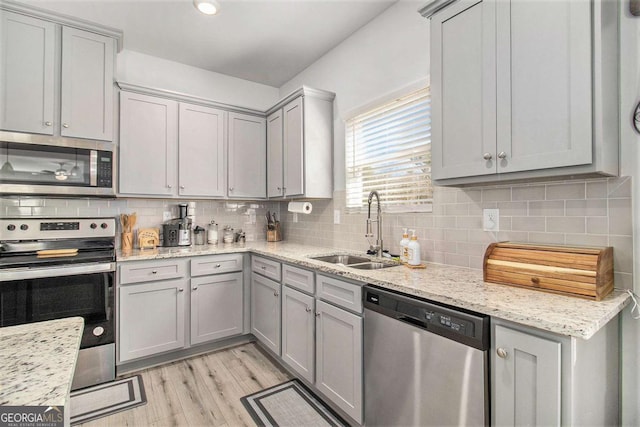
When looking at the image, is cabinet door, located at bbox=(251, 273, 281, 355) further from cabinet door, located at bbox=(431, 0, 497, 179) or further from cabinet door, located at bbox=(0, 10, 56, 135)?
cabinet door, located at bbox=(0, 10, 56, 135)

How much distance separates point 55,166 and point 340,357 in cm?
245

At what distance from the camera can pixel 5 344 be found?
2.45ft

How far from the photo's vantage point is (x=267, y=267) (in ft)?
8.94

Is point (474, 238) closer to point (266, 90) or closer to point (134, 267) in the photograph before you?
point (134, 267)

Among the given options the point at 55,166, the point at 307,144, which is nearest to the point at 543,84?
the point at 307,144

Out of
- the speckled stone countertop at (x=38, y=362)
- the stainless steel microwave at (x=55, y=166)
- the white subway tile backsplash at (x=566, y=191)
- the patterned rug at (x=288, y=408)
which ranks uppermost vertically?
the stainless steel microwave at (x=55, y=166)

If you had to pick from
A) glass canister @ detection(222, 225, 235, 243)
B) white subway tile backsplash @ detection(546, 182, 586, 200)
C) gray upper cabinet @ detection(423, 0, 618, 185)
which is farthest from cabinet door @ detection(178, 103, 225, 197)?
white subway tile backsplash @ detection(546, 182, 586, 200)

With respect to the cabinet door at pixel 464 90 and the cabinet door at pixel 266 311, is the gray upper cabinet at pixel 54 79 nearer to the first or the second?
the cabinet door at pixel 266 311

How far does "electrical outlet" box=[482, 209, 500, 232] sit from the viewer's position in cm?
175

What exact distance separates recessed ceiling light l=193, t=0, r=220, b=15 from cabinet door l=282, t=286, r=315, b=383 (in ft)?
7.00

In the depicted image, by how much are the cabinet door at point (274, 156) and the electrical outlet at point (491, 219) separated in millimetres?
1950

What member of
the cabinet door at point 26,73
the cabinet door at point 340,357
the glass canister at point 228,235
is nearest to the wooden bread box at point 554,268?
the cabinet door at point 340,357

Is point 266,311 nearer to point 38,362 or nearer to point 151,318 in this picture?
point 151,318

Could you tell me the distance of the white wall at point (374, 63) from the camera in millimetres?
2205
